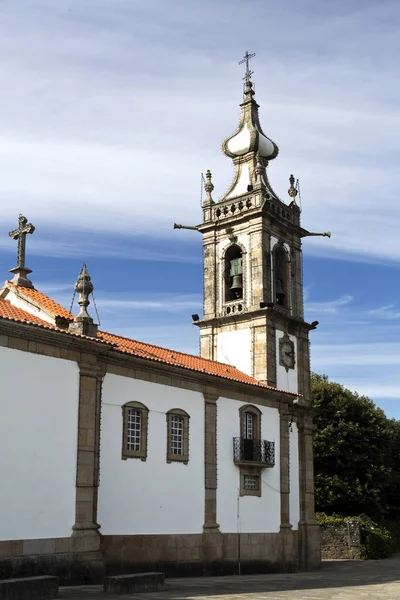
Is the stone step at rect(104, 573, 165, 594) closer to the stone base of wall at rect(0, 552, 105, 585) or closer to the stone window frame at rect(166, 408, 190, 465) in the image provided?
the stone base of wall at rect(0, 552, 105, 585)

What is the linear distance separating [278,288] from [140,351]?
381 inches

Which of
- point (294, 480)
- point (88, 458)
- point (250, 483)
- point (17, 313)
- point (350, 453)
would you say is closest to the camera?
point (88, 458)

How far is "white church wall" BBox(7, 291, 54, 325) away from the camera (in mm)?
20173

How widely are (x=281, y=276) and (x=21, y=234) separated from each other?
1295cm

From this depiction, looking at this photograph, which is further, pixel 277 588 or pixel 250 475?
pixel 250 475

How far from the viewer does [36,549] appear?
16531mm

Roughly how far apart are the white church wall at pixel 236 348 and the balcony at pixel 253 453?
4.22 metres

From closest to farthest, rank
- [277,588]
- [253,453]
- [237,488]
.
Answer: [277,588]
[237,488]
[253,453]

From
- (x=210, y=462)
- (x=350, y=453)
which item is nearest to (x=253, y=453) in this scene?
(x=210, y=462)

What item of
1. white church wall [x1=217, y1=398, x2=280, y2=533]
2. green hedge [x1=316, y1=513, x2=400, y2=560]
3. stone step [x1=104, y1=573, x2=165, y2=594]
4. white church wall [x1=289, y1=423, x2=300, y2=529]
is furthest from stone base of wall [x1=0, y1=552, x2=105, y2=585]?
green hedge [x1=316, y1=513, x2=400, y2=560]

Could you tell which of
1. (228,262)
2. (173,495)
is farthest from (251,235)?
(173,495)

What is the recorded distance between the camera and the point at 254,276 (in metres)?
29.8

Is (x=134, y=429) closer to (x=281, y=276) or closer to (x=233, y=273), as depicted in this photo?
(x=233, y=273)

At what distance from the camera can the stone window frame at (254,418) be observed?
25.0 m
